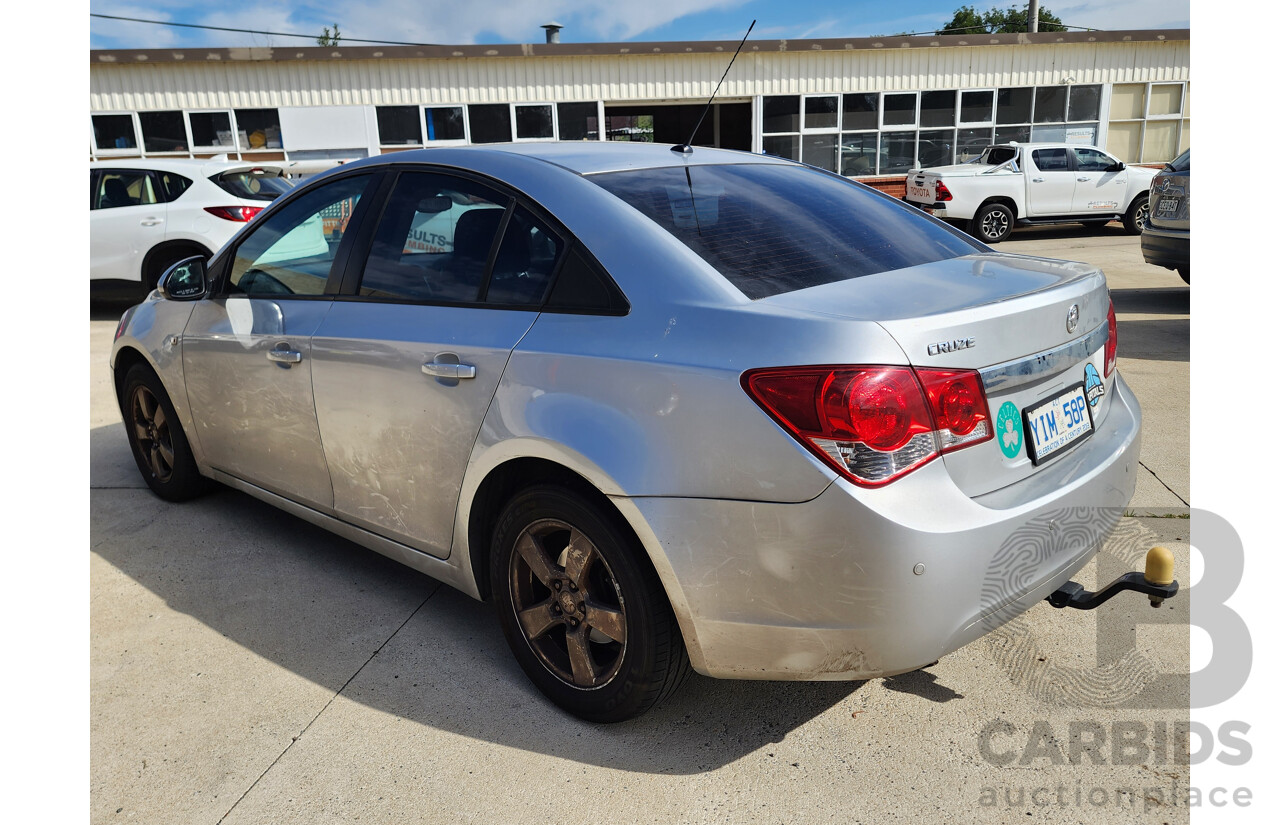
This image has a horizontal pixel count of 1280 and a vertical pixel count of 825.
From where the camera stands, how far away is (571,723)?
2.61 metres

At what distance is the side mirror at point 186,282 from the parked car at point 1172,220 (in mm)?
7522

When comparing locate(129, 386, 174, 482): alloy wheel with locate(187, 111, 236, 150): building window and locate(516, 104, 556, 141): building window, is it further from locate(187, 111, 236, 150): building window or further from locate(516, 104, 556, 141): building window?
locate(187, 111, 236, 150): building window

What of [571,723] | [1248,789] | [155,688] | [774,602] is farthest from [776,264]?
[155,688]

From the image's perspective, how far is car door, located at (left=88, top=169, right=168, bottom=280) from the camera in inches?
374

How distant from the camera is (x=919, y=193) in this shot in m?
15.4

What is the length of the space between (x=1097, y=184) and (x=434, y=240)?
15.5 m

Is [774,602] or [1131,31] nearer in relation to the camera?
[774,602]

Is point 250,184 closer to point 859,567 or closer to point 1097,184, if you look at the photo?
point 859,567

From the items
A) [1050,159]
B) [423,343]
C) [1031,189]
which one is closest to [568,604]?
[423,343]

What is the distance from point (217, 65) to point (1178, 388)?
1780cm

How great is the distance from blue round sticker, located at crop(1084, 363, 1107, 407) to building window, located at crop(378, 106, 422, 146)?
56.9ft

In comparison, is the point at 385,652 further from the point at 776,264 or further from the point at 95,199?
the point at 95,199

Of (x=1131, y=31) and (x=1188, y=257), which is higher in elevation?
(x=1131, y=31)

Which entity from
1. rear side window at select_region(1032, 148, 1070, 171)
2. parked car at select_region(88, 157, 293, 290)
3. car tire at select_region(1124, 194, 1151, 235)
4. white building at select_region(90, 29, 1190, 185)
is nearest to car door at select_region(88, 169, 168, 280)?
parked car at select_region(88, 157, 293, 290)
